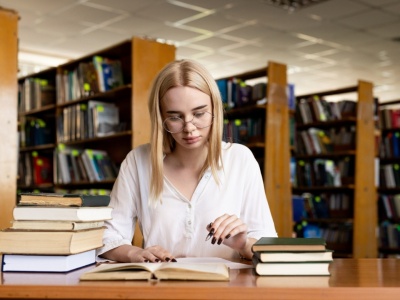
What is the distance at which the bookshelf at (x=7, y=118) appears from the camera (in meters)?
4.09

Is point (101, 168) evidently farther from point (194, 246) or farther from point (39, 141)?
point (194, 246)

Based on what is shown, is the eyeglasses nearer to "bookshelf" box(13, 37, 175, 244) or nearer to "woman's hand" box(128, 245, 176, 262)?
"woman's hand" box(128, 245, 176, 262)

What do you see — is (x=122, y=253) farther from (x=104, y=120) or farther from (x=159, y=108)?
(x=104, y=120)

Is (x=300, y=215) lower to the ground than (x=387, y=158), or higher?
lower

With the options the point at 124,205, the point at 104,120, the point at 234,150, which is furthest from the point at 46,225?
the point at 104,120

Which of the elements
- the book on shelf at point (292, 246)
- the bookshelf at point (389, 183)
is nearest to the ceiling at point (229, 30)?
the bookshelf at point (389, 183)

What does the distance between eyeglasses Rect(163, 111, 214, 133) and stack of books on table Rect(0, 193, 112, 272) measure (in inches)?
17.6

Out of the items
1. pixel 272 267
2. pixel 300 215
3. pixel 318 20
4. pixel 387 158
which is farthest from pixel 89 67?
pixel 272 267

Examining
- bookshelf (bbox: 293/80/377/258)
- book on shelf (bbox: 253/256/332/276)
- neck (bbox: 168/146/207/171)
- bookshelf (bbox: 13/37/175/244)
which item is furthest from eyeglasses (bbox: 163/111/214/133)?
bookshelf (bbox: 293/80/377/258)

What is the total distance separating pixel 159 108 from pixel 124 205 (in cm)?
34

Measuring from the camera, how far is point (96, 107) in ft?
17.7

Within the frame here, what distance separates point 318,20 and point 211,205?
620 cm

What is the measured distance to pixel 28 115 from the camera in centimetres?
669

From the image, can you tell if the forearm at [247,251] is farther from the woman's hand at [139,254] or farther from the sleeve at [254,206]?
the woman's hand at [139,254]
